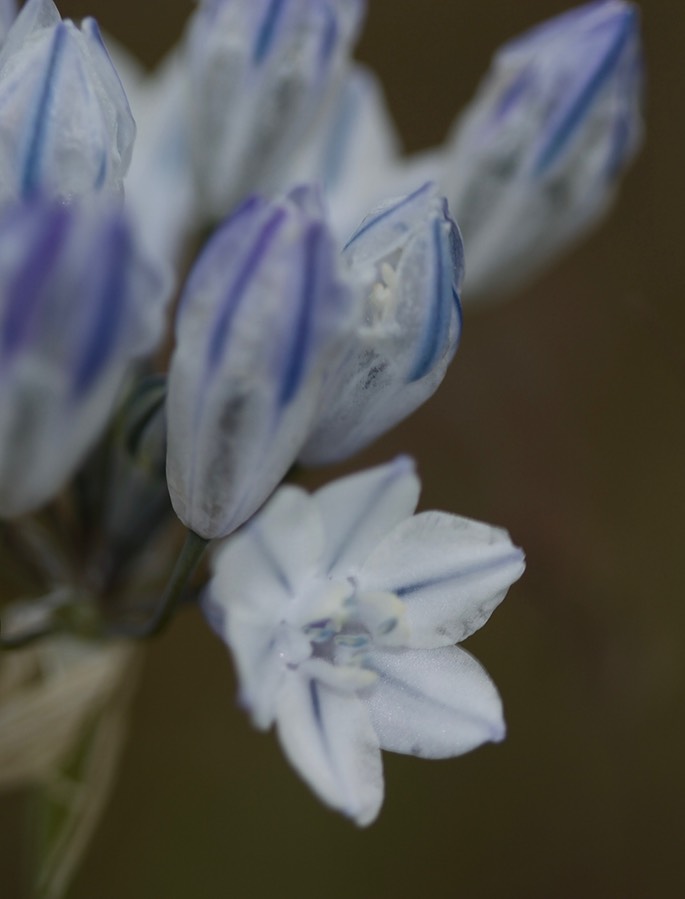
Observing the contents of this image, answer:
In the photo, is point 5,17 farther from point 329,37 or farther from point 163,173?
point 163,173

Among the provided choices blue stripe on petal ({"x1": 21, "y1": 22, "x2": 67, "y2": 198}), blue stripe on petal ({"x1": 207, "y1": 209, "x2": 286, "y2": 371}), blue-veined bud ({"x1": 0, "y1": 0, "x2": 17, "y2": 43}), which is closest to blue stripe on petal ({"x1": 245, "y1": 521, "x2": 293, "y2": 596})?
blue stripe on petal ({"x1": 207, "y1": 209, "x2": 286, "y2": 371})

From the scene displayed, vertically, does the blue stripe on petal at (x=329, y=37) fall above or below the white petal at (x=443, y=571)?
above

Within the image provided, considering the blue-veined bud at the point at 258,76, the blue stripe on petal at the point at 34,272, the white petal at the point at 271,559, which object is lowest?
the white petal at the point at 271,559

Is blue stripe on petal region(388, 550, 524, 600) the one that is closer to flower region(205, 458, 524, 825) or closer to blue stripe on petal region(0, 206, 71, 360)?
flower region(205, 458, 524, 825)

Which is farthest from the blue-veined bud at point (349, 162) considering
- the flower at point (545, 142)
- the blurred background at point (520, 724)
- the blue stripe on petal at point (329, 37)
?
the blurred background at point (520, 724)

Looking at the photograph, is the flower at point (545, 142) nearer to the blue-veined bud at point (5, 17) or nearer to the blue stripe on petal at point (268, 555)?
the blue-veined bud at point (5, 17)

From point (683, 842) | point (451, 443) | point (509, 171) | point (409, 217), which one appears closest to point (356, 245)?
point (409, 217)
